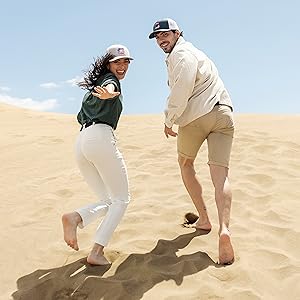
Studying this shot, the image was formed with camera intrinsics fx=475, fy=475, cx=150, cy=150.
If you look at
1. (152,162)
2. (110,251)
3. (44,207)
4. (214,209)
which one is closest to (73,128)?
(152,162)

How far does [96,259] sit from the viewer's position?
3.83 m

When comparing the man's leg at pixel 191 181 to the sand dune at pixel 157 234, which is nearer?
the sand dune at pixel 157 234

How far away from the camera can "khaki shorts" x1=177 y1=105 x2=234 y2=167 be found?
4043 millimetres

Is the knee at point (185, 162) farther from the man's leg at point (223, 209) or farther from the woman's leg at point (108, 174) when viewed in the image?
the woman's leg at point (108, 174)

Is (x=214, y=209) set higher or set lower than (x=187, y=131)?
lower

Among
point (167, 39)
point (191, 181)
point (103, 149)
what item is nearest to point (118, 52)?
point (167, 39)

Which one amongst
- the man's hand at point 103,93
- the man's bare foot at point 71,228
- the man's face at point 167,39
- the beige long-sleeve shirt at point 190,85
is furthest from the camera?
the man's face at point 167,39

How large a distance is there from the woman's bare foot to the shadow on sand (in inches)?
1.6

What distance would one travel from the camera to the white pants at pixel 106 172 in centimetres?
372

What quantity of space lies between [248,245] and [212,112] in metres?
1.22

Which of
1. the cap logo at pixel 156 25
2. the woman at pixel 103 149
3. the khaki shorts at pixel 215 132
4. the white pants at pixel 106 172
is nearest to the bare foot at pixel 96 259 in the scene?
the woman at pixel 103 149

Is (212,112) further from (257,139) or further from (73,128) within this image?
(73,128)

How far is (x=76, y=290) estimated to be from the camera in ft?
11.7

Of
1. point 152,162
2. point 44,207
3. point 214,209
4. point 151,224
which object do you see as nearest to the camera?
point 151,224
